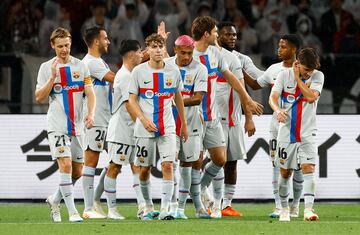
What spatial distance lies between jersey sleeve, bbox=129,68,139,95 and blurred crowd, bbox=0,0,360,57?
7.08m

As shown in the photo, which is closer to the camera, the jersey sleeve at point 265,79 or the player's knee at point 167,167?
the player's knee at point 167,167

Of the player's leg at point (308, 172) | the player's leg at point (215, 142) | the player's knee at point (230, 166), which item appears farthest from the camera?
the player's knee at point (230, 166)

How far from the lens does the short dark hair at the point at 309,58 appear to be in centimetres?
1371

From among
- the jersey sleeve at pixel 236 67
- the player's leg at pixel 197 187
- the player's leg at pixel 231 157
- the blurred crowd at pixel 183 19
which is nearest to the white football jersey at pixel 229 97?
the jersey sleeve at pixel 236 67

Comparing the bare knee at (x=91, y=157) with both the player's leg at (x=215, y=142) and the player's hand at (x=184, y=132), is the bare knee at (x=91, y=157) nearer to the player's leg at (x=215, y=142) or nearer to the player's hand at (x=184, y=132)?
the player's leg at (x=215, y=142)

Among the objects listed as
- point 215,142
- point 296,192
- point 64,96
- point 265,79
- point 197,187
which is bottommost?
point 296,192

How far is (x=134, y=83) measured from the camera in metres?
13.7

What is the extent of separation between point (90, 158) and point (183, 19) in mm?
6737

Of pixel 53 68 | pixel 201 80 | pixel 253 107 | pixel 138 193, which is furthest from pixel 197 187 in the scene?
pixel 53 68

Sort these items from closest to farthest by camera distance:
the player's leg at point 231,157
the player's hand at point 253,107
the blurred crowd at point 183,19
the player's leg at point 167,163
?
the player's leg at point 167,163 < the player's hand at point 253,107 < the player's leg at point 231,157 < the blurred crowd at point 183,19

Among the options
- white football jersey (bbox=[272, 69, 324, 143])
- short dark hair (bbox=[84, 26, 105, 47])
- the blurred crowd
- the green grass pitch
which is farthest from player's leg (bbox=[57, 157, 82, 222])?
the blurred crowd

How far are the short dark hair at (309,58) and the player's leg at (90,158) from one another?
2800mm

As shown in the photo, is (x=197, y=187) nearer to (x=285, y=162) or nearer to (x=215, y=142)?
(x=215, y=142)

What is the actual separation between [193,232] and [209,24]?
10.2 ft
